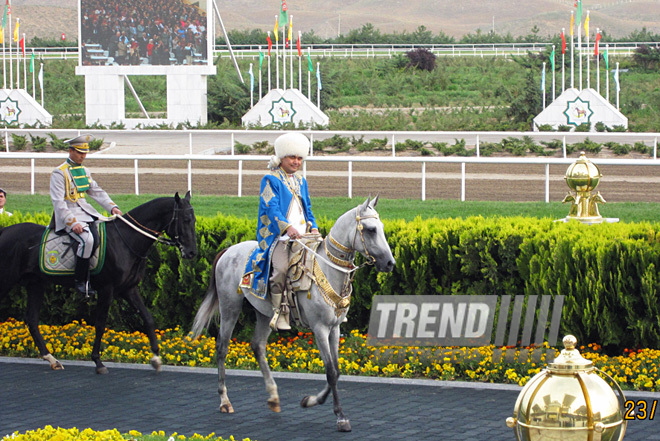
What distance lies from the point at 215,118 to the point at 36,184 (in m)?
16.9

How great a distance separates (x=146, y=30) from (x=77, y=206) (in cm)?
2569

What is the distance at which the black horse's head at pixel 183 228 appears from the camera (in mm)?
7359

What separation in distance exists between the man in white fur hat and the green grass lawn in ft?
18.8

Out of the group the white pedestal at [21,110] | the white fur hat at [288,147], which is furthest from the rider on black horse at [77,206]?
the white pedestal at [21,110]

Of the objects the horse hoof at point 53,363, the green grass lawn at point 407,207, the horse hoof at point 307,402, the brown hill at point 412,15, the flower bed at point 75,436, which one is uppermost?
the brown hill at point 412,15

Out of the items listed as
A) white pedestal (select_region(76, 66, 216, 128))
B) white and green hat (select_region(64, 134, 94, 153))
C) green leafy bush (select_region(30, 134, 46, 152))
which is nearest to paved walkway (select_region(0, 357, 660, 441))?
white and green hat (select_region(64, 134, 94, 153))

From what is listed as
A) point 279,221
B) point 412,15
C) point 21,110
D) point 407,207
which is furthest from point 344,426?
point 412,15

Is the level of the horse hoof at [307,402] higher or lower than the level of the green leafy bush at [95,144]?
lower

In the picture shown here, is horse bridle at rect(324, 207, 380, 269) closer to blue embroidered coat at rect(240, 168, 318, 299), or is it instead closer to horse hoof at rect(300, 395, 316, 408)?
blue embroidered coat at rect(240, 168, 318, 299)

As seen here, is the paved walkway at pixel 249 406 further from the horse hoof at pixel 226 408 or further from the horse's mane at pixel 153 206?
the horse's mane at pixel 153 206

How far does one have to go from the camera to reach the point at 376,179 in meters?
18.3

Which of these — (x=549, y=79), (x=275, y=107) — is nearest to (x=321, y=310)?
(x=275, y=107)

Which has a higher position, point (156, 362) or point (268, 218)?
point (268, 218)

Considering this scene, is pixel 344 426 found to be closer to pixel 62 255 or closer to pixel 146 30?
pixel 62 255
